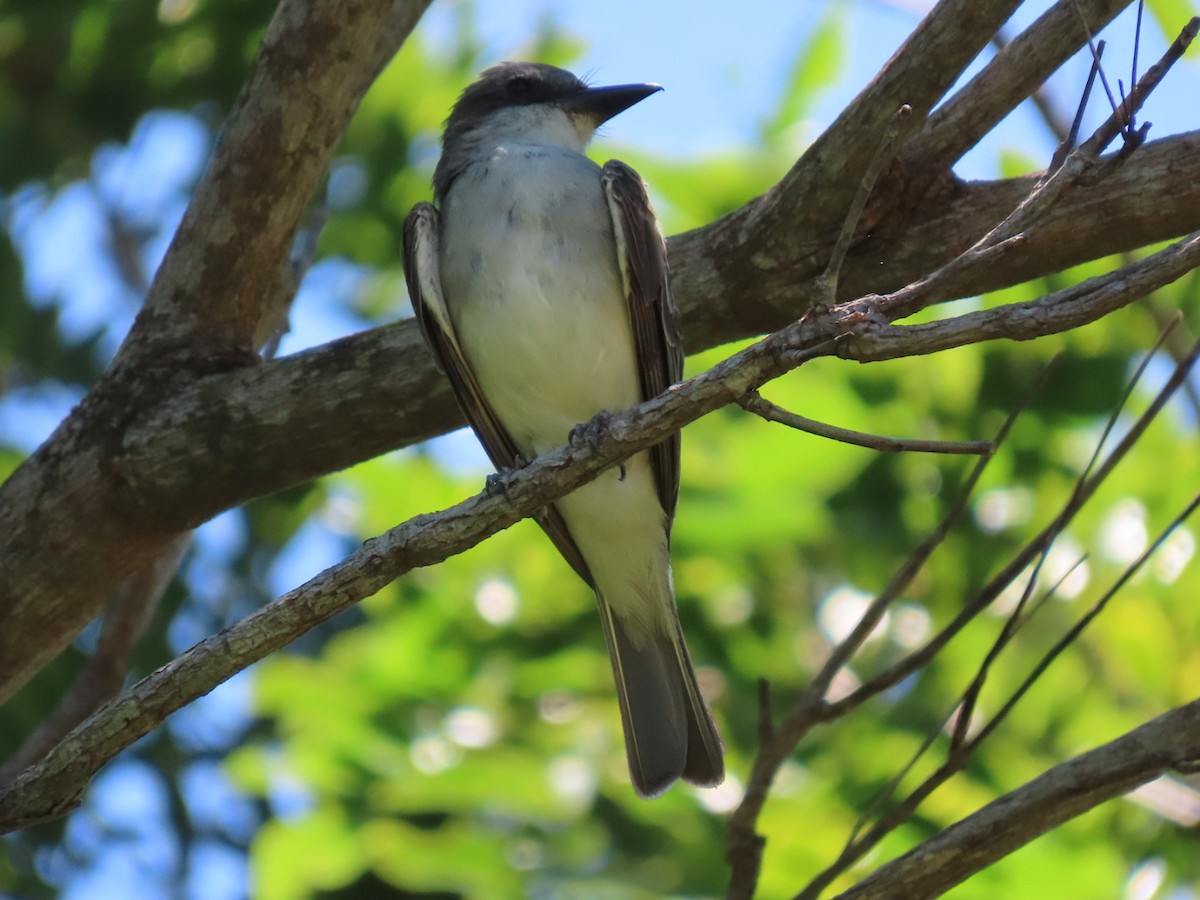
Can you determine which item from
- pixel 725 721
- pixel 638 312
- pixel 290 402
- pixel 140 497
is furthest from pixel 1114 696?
pixel 140 497

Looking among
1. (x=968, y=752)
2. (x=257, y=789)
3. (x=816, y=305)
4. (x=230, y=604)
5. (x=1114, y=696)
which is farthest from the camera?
(x=230, y=604)

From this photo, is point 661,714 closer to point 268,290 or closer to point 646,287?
point 646,287

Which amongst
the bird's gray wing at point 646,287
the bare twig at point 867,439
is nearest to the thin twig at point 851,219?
the bare twig at point 867,439

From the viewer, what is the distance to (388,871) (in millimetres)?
6082

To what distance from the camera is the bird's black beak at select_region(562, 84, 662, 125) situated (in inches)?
235

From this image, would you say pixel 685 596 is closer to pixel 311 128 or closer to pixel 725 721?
pixel 725 721

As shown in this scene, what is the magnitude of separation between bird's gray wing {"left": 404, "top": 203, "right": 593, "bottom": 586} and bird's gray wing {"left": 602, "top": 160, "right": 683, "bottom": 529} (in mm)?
541

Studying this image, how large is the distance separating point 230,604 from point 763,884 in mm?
3443

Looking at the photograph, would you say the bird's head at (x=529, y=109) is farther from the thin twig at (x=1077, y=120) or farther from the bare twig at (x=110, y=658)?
the thin twig at (x=1077, y=120)

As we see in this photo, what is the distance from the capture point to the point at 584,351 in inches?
197

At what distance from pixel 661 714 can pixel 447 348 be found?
1.44 m

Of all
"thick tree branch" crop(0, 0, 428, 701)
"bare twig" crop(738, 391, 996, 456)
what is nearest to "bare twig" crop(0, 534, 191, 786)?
"thick tree branch" crop(0, 0, 428, 701)

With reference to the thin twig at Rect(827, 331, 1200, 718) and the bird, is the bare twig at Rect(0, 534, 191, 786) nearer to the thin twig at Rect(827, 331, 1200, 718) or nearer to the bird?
the bird

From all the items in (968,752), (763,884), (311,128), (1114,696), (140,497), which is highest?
(311,128)
